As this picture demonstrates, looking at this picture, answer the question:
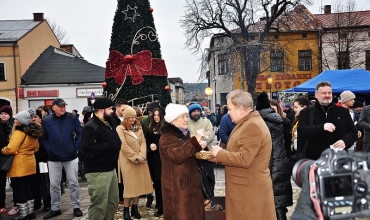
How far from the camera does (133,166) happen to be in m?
6.36

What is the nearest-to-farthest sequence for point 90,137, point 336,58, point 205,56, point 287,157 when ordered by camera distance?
point 90,137, point 287,157, point 205,56, point 336,58

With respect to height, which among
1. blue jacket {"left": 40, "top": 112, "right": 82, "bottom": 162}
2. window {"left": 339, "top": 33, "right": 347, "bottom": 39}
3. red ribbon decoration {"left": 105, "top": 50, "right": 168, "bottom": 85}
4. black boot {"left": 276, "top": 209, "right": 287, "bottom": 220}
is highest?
window {"left": 339, "top": 33, "right": 347, "bottom": 39}

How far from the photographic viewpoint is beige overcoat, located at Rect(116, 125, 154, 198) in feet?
20.4

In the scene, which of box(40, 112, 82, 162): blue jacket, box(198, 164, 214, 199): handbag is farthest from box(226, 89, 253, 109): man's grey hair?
box(40, 112, 82, 162): blue jacket

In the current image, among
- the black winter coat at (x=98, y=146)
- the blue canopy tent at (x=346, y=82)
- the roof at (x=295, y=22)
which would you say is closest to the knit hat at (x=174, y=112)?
the black winter coat at (x=98, y=146)

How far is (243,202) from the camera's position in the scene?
3713 mm

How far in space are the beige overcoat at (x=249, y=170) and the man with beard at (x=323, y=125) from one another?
1077 millimetres

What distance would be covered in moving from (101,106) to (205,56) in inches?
1001

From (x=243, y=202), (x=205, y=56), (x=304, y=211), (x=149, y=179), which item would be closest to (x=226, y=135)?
(x=149, y=179)

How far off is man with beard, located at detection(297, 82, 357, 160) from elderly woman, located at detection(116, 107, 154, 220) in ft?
8.93

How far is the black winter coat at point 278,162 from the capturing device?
497 cm

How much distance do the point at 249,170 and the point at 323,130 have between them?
4.17 ft

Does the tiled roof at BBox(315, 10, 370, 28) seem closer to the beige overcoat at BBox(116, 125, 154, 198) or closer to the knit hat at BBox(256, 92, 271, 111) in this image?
the beige overcoat at BBox(116, 125, 154, 198)

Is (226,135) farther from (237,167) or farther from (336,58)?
(336,58)
